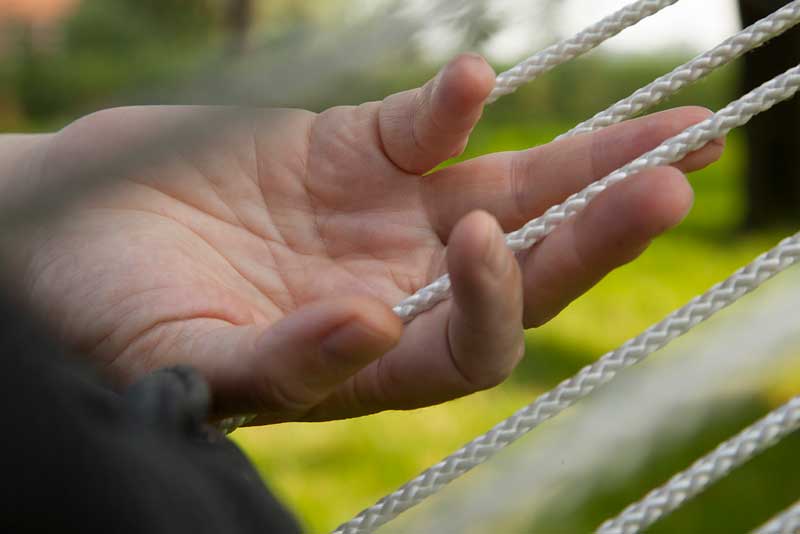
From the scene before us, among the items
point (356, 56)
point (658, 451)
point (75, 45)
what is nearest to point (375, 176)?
point (356, 56)

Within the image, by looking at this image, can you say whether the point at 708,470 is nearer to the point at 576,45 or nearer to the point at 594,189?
the point at 594,189

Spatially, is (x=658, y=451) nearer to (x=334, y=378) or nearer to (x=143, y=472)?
(x=334, y=378)

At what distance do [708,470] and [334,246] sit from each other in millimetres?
260

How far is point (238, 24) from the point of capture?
931 millimetres

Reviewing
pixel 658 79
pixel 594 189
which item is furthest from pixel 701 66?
pixel 594 189

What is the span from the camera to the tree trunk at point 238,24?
625 millimetres

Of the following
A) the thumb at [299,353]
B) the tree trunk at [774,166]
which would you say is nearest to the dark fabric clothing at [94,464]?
the thumb at [299,353]

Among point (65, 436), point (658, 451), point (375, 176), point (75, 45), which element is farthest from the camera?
point (75, 45)

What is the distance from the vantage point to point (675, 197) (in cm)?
45

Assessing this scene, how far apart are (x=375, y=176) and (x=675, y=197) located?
0.24 meters

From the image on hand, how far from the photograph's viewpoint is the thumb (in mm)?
431

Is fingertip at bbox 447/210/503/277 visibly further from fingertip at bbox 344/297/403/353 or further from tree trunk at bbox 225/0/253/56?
tree trunk at bbox 225/0/253/56

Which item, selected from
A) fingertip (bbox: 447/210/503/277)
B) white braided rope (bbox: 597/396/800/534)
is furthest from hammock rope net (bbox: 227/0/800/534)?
fingertip (bbox: 447/210/503/277)

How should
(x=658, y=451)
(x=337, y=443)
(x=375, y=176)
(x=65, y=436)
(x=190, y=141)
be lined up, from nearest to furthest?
(x=65, y=436) → (x=190, y=141) → (x=375, y=176) → (x=658, y=451) → (x=337, y=443)
